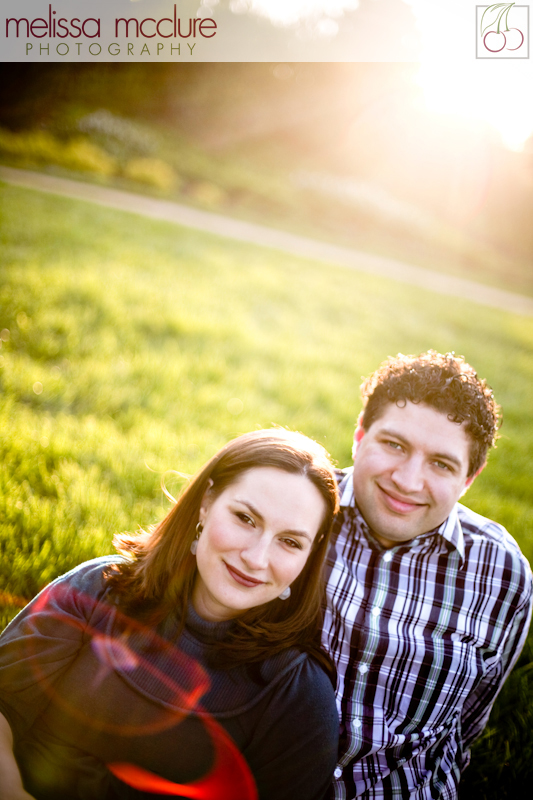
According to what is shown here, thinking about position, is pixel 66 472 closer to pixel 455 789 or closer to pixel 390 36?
pixel 455 789

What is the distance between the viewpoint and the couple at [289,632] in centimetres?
155

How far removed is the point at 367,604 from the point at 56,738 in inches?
48.6

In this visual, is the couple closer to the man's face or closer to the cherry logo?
the man's face

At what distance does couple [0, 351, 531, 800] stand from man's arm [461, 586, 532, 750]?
11mm

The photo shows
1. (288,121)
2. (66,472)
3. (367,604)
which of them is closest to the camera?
(367,604)

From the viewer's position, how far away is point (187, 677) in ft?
5.17

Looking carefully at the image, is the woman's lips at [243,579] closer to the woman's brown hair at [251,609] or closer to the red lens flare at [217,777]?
the woman's brown hair at [251,609]

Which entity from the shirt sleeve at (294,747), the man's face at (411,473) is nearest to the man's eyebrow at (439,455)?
the man's face at (411,473)

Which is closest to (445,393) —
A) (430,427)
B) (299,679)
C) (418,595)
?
(430,427)

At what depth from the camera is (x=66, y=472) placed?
3.05 m

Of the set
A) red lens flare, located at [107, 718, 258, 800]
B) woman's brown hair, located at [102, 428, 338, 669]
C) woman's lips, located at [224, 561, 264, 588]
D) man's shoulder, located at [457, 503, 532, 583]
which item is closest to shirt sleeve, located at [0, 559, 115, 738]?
woman's brown hair, located at [102, 428, 338, 669]

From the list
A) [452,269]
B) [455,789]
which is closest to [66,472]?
[455,789]

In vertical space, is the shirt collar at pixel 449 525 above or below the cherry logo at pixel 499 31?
below

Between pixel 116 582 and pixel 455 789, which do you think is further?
pixel 455 789
